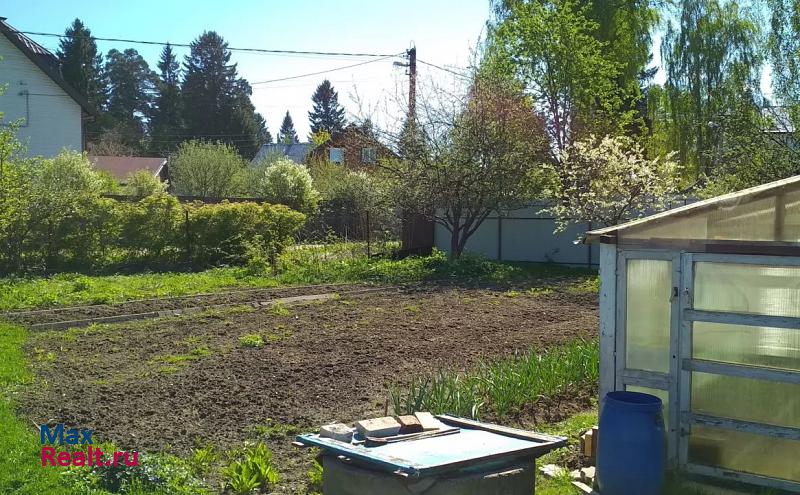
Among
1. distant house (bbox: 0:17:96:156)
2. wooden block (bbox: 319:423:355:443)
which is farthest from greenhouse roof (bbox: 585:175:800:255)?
distant house (bbox: 0:17:96:156)

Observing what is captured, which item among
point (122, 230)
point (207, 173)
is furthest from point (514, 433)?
point (207, 173)

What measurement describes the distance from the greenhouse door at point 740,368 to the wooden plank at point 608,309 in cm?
51

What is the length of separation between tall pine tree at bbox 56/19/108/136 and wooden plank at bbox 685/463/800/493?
58.1 meters

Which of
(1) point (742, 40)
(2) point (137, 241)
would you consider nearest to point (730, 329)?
(2) point (137, 241)

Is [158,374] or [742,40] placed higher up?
[742,40]

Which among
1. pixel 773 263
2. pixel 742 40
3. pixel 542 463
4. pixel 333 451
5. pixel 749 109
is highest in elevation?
pixel 742 40

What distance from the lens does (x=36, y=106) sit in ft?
103

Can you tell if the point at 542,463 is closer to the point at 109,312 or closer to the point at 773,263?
the point at 773,263

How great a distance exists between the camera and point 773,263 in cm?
491

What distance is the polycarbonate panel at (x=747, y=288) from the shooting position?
16.2 feet

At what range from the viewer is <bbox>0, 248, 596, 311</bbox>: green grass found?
46.3 ft

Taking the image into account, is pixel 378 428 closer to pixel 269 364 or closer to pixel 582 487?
pixel 582 487

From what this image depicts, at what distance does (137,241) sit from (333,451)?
54.7ft

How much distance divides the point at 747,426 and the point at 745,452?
0.20 meters
